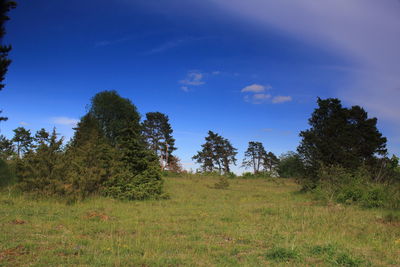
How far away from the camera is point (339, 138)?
19781 millimetres

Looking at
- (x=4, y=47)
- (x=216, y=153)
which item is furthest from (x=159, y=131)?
(x=4, y=47)

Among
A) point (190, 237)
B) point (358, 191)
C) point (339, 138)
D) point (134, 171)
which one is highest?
point (339, 138)

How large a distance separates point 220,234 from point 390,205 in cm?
886

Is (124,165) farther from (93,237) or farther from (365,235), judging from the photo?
(365,235)

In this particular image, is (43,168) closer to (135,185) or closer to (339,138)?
(135,185)

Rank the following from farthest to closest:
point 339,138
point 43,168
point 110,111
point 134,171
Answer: point 110,111 < point 339,138 < point 134,171 < point 43,168

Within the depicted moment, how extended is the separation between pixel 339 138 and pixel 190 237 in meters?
16.0

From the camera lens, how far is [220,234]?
743 cm

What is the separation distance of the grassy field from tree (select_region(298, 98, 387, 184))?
31.3 ft

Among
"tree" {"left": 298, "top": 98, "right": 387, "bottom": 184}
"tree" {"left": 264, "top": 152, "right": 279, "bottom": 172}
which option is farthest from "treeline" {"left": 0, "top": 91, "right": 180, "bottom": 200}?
"tree" {"left": 264, "top": 152, "right": 279, "bottom": 172}

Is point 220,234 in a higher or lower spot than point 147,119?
lower

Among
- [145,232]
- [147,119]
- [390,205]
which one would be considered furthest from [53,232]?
[147,119]

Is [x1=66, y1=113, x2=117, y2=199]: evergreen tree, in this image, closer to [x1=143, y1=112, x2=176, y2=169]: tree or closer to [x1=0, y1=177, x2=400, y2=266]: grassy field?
[x1=0, y1=177, x2=400, y2=266]: grassy field

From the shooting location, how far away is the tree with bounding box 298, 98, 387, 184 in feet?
65.1
